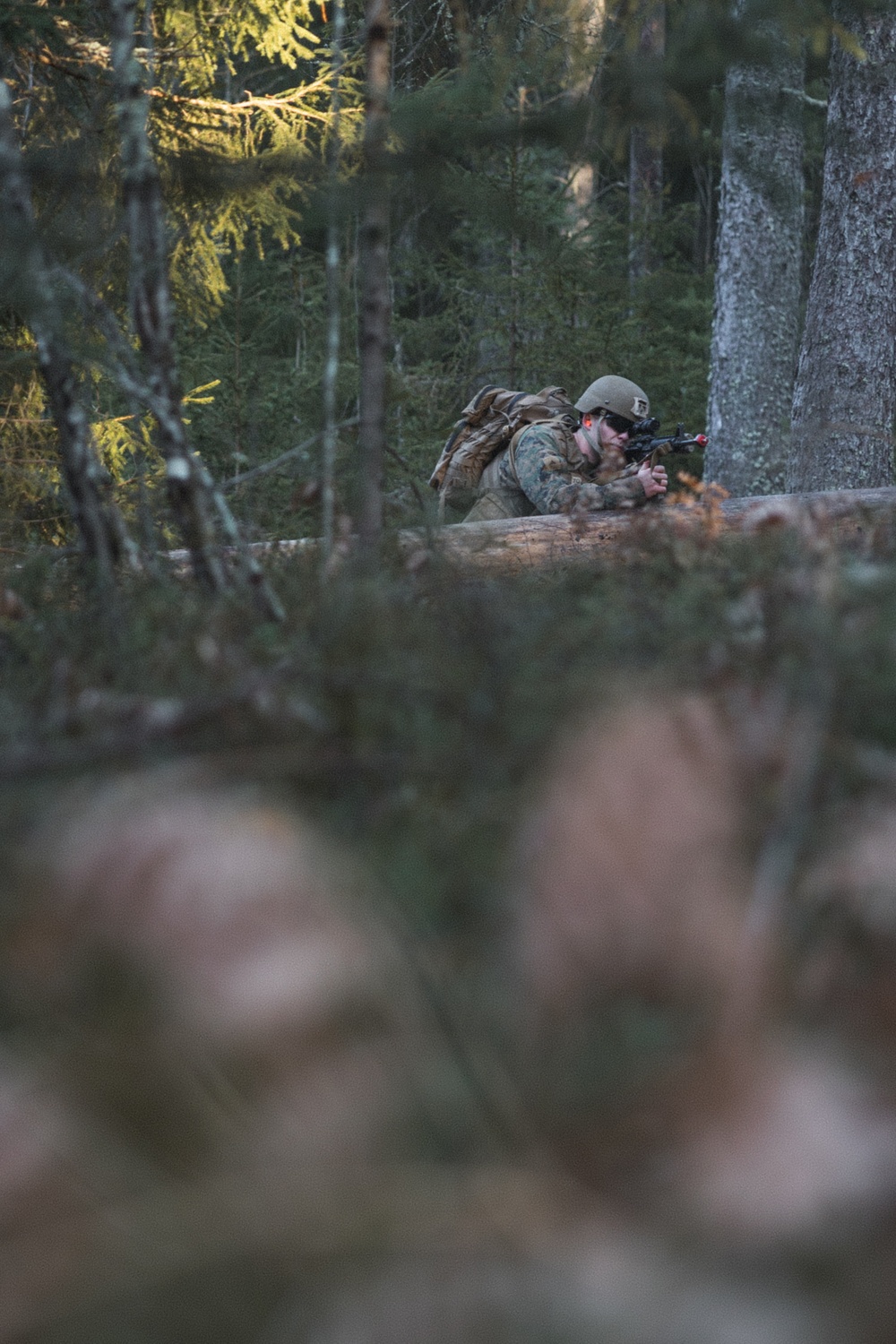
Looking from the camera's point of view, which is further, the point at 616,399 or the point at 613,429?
the point at 613,429

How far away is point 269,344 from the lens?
50.9ft

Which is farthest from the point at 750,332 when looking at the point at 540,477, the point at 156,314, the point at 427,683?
the point at 427,683

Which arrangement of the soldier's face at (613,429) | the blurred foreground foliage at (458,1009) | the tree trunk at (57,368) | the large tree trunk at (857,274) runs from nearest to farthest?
1. the blurred foreground foliage at (458,1009)
2. the tree trunk at (57,368)
3. the soldier's face at (613,429)
4. the large tree trunk at (857,274)

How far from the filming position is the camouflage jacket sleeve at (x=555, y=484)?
6.82m

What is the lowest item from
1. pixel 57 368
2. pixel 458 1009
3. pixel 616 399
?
pixel 616 399

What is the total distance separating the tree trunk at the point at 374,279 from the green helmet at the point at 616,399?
3.78 metres

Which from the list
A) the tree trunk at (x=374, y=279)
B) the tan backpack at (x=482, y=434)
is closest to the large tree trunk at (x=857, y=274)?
the tan backpack at (x=482, y=434)

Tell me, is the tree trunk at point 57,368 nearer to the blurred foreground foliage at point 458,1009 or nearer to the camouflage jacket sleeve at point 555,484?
the blurred foreground foliage at point 458,1009

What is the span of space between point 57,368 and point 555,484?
3.98 meters

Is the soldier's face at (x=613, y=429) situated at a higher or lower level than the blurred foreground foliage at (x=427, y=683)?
lower

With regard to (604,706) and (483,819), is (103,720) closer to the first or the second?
(483,819)

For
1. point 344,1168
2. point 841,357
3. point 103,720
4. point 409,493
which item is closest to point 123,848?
point 344,1168

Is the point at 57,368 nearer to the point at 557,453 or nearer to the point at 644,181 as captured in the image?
the point at 557,453

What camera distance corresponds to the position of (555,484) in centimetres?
736
